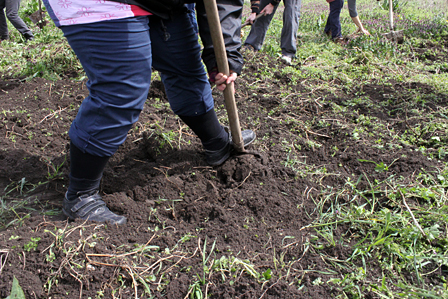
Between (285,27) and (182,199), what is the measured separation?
3.78 m

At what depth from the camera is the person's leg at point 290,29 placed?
475 cm

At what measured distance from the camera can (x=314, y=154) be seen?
2488 mm

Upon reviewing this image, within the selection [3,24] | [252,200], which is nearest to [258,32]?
[252,200]

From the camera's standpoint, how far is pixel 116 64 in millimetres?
1435

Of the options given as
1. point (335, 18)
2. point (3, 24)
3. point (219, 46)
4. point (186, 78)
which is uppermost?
point (3, 24)

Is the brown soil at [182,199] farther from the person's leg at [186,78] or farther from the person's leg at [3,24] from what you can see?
the person's leg at [3,24]

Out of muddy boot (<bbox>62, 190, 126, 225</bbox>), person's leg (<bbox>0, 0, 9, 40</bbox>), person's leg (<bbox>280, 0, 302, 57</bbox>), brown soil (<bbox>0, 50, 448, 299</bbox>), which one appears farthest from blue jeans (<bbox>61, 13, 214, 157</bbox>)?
person's leg (<bbox>0, 0, 9, 40</bbox>)

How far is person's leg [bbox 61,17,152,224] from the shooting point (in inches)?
55.1

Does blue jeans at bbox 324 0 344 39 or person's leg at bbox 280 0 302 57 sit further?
blue jeans at bbox 324 0 344 39

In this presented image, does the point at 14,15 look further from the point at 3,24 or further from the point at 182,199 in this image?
the point at 182,199

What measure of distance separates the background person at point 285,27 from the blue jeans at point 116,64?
314 centimetres

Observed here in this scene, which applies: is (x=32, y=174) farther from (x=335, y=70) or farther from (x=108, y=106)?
(x=335, y=70)

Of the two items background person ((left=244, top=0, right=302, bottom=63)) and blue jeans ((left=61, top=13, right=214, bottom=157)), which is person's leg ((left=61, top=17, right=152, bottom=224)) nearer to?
blue jeans ((left=61, top=13, right=214, bottom=157))

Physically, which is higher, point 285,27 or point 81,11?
point 81,11
